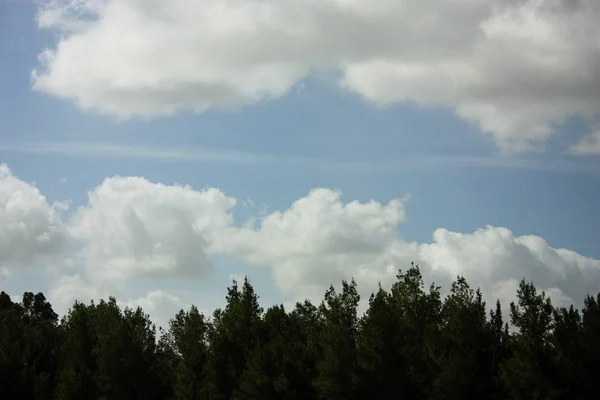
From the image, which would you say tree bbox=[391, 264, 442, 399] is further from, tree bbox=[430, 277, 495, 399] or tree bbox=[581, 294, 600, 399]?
tree bbox=[581, 294, 600, 399]

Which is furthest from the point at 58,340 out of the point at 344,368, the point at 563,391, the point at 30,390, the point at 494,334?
the point at 563,391

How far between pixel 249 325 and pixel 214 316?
5013mm

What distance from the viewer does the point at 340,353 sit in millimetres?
68250

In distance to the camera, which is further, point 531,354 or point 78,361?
point 78,361

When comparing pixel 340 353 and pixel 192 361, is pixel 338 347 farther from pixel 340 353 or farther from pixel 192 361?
pixel 192 361

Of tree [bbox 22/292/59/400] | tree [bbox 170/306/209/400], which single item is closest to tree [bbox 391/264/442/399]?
tree [bbox 170/306/209/400]

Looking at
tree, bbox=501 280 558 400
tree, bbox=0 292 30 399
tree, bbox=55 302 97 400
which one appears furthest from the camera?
tree, bbox=0 292 30 399

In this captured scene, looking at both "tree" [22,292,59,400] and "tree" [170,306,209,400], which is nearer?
"tree" [170,306,209,400]

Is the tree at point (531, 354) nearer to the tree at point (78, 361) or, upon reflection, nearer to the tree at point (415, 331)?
the tree at point (415, 331)

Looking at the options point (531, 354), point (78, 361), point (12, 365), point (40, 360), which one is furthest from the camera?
point (40, 360)

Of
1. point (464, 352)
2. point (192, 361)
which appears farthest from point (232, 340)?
point (464, 352)

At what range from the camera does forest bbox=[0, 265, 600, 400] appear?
62.1 meters

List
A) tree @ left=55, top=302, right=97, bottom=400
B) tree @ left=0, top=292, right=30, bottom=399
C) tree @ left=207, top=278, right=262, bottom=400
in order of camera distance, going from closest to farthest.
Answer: tree @ left=207, top=278, right=262, bottom=400
tree @ left=55, top=302, right=97, bottom=400
tree @ left=0, top=292, right=30, bottom=399

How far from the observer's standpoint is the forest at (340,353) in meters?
62.1
